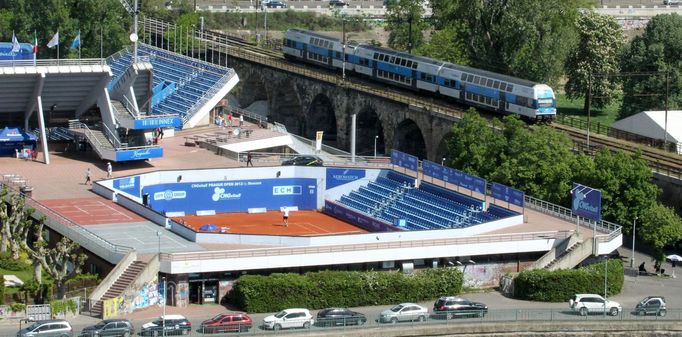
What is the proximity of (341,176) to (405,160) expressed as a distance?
4.45m

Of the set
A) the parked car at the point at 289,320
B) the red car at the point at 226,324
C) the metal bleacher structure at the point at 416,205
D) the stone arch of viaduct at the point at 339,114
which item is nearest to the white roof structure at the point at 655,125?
the stone arch of viaduct at the point at 339,114

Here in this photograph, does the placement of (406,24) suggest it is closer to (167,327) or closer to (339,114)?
(339,114)

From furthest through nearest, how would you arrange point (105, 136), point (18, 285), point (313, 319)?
point (105, 136) < point (18, 285) < point (313, 319)

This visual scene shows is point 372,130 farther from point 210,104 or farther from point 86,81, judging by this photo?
point 86,81

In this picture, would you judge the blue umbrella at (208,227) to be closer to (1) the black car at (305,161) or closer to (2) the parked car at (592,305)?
(1) the black car at (305,161)

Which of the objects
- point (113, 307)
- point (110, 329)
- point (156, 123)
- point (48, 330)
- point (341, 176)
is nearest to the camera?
point (48, 330)

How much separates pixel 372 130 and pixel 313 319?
57.8 metres

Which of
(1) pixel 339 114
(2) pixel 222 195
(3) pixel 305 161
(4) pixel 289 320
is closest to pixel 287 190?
(3) pixel 305 161

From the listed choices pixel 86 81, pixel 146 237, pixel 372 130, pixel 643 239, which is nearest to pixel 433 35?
pixel 372 130

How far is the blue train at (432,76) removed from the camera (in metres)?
114

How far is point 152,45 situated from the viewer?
155 metres

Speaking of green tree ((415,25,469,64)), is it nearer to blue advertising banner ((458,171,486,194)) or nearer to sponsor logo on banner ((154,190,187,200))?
sponsor logo on banner ((154,190,187,200))

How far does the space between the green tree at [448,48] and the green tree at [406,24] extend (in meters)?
9.56

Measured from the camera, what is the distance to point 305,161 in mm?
106438
